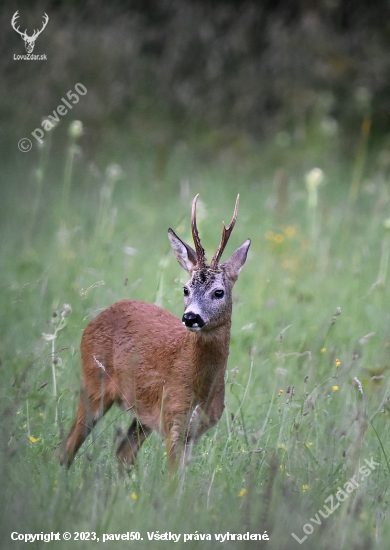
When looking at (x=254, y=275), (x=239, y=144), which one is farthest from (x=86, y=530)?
(x=239, y=144)

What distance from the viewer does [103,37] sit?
1195 cm

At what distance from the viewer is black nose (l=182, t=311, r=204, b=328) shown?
3.38 m

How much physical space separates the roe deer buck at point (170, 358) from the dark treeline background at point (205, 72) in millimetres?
6760

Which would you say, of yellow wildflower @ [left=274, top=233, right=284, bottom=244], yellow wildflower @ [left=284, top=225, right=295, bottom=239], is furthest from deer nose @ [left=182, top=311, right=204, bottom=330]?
yellow wildflower @ [left=284, top=225, right=295, bottom=239]

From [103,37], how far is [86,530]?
1056 cm

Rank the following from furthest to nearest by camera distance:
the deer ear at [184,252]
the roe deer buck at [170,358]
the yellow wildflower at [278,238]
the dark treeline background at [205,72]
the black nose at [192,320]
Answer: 1. the dark treeline background at [205,72]
2. the yellow wildflower at [278,238]
3. the deer ear at [184,252]
4. the roe deer buck at [170,358]
5. the black nose at [192,320]

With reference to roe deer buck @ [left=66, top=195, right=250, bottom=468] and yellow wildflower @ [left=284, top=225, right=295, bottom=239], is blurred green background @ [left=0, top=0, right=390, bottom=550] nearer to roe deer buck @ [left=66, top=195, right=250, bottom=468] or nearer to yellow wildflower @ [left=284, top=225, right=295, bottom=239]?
yellow wildflower @ [left=284, top=225, right=295, bottom=239]

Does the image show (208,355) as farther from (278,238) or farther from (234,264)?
(278,238)

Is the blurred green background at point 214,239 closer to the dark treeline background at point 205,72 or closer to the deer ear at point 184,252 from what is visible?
the dark treeline background at point 205,72

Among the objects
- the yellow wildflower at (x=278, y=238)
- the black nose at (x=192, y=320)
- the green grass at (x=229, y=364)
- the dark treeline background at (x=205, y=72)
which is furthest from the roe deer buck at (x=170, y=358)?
the dark treeline background at (x=205, y=72)

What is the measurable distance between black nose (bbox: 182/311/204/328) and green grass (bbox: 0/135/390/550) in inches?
21.9

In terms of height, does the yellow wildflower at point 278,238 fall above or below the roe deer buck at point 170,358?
above

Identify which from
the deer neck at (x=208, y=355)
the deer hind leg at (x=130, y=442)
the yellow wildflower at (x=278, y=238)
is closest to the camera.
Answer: the deer neck at (x=208, y=355)

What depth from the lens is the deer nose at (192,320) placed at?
338cm
